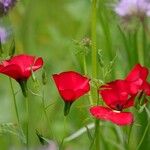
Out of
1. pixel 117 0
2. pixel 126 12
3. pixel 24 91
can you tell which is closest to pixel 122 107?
pixel 24 91

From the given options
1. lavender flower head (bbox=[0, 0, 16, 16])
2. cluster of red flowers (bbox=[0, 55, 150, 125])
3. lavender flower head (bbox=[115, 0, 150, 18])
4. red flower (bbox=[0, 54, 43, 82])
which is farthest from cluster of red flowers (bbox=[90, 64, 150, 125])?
lavender flower head (bbox=[115, 0, 150, 18])

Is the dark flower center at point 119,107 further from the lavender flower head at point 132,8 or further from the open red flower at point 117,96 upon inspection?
the lavender flower head at point 132,8

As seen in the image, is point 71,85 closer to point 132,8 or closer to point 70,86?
point 70,86

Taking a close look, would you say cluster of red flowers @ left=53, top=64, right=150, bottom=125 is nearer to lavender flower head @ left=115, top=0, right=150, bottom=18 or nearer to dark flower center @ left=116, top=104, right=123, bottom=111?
dark flower center @ left=116, top=104, right=123, bottom=111

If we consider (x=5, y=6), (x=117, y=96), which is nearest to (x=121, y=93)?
(x=117, y=96)

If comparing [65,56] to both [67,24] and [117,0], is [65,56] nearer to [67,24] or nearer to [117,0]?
[117,0]

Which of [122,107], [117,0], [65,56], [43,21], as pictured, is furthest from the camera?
[43,21]

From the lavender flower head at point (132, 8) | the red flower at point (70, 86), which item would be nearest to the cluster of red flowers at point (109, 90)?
the red flower at point (70, 86)

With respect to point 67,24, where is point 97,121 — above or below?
above
